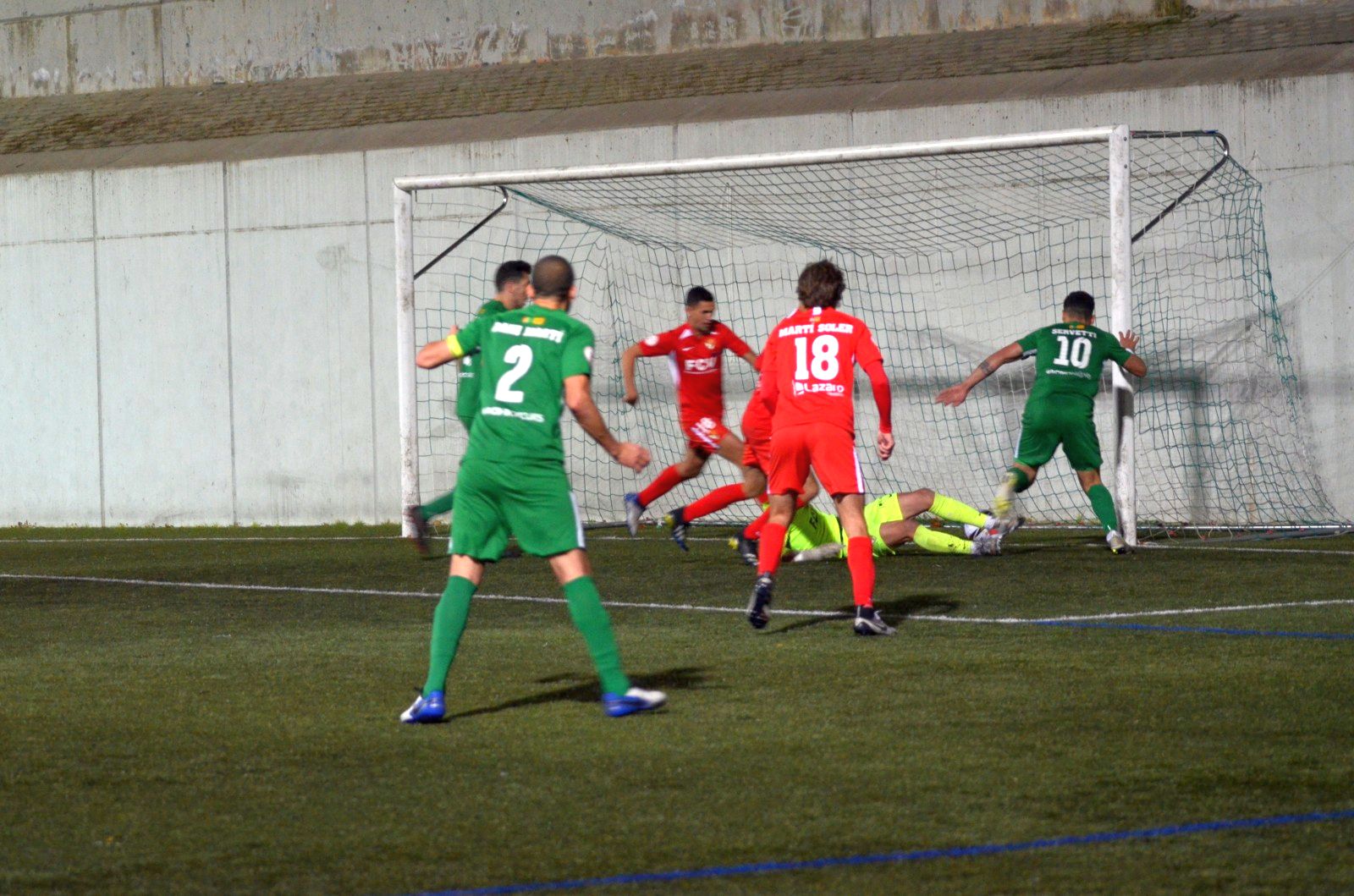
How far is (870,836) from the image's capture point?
13.7 ft

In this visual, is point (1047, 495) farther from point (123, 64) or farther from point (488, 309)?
point (123, 64)

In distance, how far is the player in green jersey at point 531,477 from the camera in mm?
5926

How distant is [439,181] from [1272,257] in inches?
281

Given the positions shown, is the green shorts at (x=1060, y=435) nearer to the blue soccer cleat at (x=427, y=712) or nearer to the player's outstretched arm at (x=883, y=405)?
the player's outstretched arm at (x=883, y=405)

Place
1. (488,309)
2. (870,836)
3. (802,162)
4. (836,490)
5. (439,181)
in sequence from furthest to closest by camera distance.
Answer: (439,181), (802,162), (488,309), (836,490), (870,836)

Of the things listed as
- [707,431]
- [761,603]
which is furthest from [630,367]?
[761,603]

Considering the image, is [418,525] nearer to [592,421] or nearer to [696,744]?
[592,421]

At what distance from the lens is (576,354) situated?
237 inches

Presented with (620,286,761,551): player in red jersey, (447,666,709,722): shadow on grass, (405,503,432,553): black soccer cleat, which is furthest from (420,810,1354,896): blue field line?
(405,503,432,553): black soccer cleat

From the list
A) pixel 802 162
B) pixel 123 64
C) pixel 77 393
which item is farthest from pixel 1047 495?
pixel 123 64

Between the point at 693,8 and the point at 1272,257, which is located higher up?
the point at 693,8

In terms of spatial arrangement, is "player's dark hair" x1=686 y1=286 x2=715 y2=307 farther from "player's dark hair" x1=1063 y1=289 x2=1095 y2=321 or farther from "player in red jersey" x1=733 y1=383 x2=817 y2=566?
"player's dark hair" x1=1063 y1=289 x2=1095 y2=321

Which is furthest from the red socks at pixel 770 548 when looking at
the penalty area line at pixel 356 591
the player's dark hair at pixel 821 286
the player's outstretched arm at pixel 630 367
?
the player's outstretched arm at pixel 630 367

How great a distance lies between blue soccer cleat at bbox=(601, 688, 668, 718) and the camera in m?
5.93
